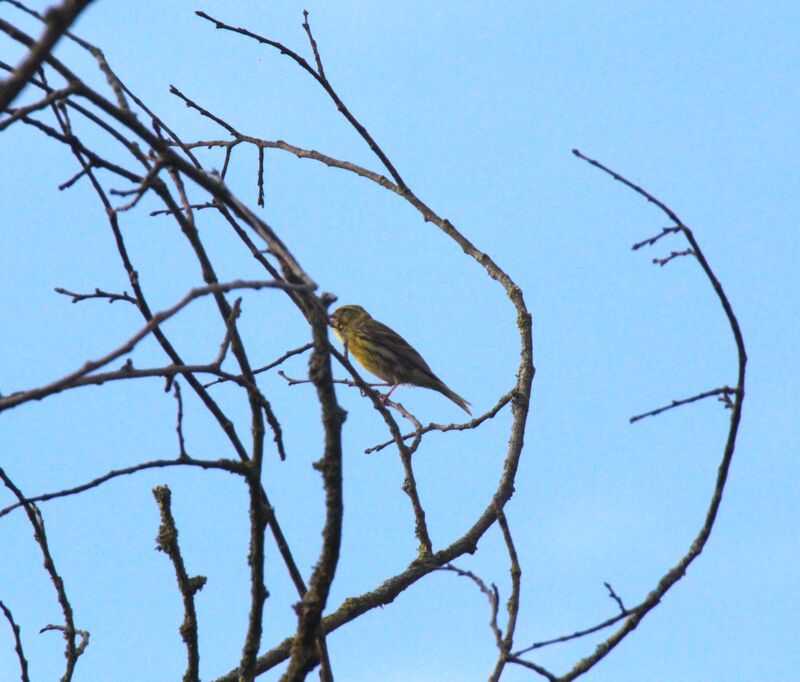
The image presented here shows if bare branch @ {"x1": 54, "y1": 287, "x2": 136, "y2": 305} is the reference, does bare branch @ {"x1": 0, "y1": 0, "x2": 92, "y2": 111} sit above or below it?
below

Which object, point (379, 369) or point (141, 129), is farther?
point (379, 369)

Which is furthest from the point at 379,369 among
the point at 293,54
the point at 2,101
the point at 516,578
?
the point at 2,101

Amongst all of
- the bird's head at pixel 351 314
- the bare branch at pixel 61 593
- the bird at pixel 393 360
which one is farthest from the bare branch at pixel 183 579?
the bird's head at pixel 351 314

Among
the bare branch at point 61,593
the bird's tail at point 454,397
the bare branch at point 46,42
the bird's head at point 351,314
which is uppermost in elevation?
the bird's head at point 351,314

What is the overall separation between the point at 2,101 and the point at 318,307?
739 millimetres

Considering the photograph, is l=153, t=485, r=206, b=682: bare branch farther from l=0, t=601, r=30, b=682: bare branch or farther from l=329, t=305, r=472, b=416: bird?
l=329, t=305, r=472, b=416: bird

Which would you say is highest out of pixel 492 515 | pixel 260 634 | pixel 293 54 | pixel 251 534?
pixel 293 54

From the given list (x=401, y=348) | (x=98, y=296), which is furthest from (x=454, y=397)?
(x=98, y=296)

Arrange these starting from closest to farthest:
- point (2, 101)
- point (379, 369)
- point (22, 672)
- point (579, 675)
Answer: point (2, 101)
point (579, 675)
point (22, 672)
point (379, 369)

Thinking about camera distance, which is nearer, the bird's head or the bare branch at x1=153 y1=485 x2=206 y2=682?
the bare branch at x1=153 y1=485 x2=206 y2=682

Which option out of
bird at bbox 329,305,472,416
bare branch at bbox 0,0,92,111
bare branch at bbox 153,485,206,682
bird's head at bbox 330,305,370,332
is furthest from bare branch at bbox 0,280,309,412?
bird's head at bbox 330,305,370,332

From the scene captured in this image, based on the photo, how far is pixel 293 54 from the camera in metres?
4.88

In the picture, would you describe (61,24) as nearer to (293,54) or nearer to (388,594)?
(388,594)

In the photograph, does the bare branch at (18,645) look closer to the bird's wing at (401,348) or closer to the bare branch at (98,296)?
the bare branch at (98,296)
